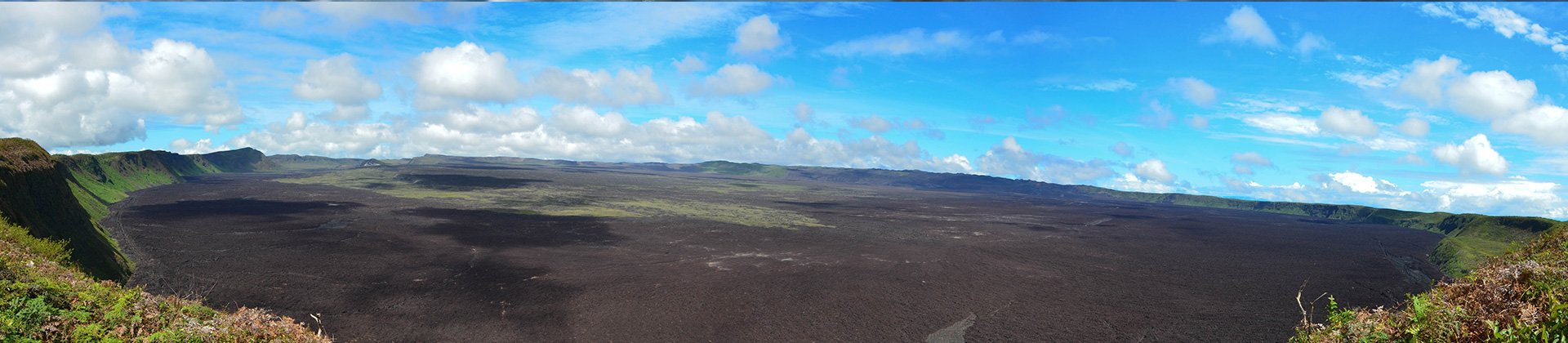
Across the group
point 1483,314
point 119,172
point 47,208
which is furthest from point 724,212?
point 119,172

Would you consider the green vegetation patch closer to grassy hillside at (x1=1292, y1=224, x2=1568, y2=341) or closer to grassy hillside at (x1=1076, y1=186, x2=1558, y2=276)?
grassy hillside at (x1=1076, y1=186, x2=1558, y2=276)

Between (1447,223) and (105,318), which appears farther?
(1447,223)

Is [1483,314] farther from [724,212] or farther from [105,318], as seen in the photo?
[724,212]

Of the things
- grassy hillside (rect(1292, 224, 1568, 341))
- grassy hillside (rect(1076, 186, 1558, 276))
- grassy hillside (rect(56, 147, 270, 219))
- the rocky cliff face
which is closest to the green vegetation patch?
the rocky cliff face

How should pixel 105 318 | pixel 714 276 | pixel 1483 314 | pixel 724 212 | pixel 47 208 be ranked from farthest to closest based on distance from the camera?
pixel 724 212
pixel 714 276
pixel 47 208
pixel 105 318
pixel 1483 314

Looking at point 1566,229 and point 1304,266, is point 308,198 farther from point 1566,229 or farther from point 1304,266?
point 1304,266

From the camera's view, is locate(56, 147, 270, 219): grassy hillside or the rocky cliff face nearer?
the rocky cliff face
